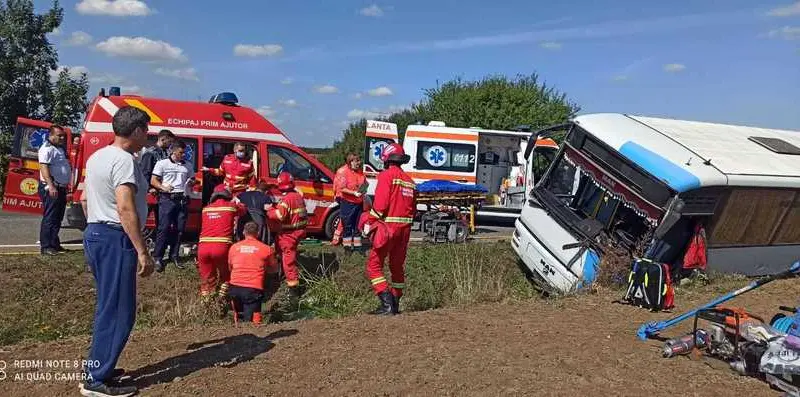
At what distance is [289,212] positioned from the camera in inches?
344

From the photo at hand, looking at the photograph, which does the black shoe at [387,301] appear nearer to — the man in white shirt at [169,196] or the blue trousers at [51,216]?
the man in white shirt at [169,196]

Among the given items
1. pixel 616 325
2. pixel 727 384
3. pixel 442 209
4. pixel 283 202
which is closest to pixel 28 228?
pixel 283 202

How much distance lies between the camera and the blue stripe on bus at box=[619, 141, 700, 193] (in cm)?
747

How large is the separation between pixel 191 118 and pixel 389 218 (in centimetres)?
514

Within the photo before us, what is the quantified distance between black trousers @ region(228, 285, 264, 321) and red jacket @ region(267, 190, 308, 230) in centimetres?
156

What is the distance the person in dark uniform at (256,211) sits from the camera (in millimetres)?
8578

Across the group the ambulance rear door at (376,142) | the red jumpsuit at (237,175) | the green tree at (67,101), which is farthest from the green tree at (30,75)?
the red jumpsuit at (237,175)

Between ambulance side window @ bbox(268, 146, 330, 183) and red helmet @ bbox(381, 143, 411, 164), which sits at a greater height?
red helmet @ bbox(381, 143, 411, 164)

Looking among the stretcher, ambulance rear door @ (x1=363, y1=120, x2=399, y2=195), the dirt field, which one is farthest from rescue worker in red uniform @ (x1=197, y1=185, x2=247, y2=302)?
ambulance rear door @ (x1=363, y1=120, x2=399, y2=195)

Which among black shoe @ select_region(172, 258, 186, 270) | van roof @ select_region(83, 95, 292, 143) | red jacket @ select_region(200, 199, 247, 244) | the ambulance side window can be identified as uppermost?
van roof @ select_region(83, 95, 292, 143)

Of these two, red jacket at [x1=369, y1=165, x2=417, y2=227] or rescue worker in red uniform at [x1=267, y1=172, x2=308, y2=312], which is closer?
red jacket at [x1=369, y1=165, x2=417, y2=227]

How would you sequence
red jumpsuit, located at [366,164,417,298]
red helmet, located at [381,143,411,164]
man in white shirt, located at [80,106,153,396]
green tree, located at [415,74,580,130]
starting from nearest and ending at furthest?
man in white shirt, located at [80,106,153,396] → red jumpsuit, located at [366,164,417,298] → red helmet, located at [381,143,411,164] → green tree, located at [415,74,580,130]

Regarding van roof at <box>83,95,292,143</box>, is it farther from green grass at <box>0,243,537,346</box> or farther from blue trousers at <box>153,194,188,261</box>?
green grass at <box>0,243,537,346</box>

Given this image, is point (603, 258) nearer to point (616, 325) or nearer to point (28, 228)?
point (616, 325)
